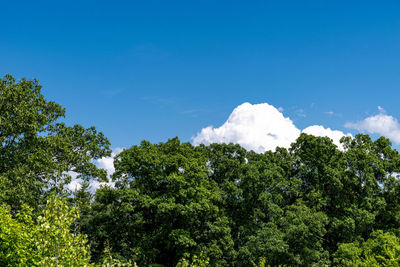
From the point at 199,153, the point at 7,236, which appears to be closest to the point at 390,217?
the point at 199,153

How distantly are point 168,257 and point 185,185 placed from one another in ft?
21.9

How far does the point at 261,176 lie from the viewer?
30.8 meters

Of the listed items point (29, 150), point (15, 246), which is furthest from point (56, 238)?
point (29, 150)

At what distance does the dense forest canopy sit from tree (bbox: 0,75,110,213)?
0.08 meters

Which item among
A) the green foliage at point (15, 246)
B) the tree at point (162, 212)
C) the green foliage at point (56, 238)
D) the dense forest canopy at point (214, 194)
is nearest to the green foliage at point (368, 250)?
the dense forest canopy at point (214, 194)

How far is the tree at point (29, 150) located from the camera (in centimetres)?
2116

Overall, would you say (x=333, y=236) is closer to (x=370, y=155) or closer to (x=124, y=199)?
(x=370, y=155)

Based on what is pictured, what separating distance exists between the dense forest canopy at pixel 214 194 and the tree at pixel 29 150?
0.25ft

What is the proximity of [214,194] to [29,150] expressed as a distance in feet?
49.0

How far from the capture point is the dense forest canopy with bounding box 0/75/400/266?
2295cm

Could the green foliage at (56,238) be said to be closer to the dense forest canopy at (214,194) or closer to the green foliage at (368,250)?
the dense forest canopy at (214,194)

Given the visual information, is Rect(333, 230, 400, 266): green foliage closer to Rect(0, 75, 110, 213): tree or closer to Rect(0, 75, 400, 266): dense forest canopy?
Rect(0, 75, 400, 266): dense forest canopy

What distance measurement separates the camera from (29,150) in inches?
899

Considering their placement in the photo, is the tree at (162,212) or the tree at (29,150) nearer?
the tree at (29,150)
